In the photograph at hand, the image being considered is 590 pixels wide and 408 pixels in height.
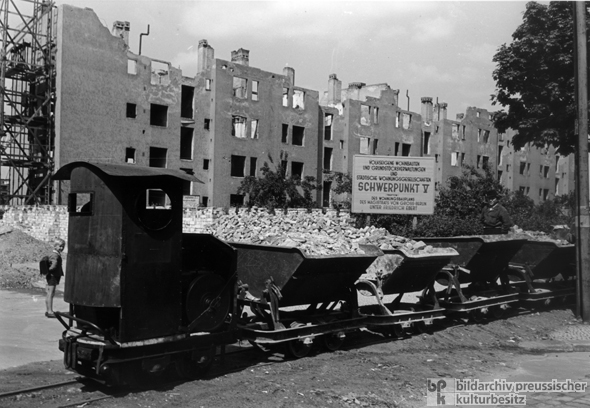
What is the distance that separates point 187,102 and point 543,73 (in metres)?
24.3

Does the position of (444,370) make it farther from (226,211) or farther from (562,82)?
(226,211)

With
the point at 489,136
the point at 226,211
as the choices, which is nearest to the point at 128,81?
the point at 226,211

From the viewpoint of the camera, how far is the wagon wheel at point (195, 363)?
7.91 metres

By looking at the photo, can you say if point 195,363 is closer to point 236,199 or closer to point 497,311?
point 497,311

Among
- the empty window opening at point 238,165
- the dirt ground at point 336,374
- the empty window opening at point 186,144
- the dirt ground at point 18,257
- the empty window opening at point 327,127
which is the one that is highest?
the empty window opening at point 327,127

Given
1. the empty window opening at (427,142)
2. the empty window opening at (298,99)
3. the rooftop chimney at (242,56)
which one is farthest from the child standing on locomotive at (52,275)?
the empty window opening at (427,142)

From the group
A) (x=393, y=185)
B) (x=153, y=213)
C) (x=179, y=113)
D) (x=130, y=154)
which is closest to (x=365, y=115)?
(x=179, y=113)

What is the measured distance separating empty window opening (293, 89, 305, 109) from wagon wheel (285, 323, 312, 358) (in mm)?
35695

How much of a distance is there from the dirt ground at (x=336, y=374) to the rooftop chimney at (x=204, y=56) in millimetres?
30518

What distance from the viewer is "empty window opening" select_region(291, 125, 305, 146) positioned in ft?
146

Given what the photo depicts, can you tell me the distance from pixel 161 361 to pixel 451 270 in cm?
765

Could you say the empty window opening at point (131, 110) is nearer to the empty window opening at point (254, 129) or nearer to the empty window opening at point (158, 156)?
the empty window opening at point (158, 156)

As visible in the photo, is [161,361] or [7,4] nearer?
[161,361]

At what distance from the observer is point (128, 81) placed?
35.0 metres
